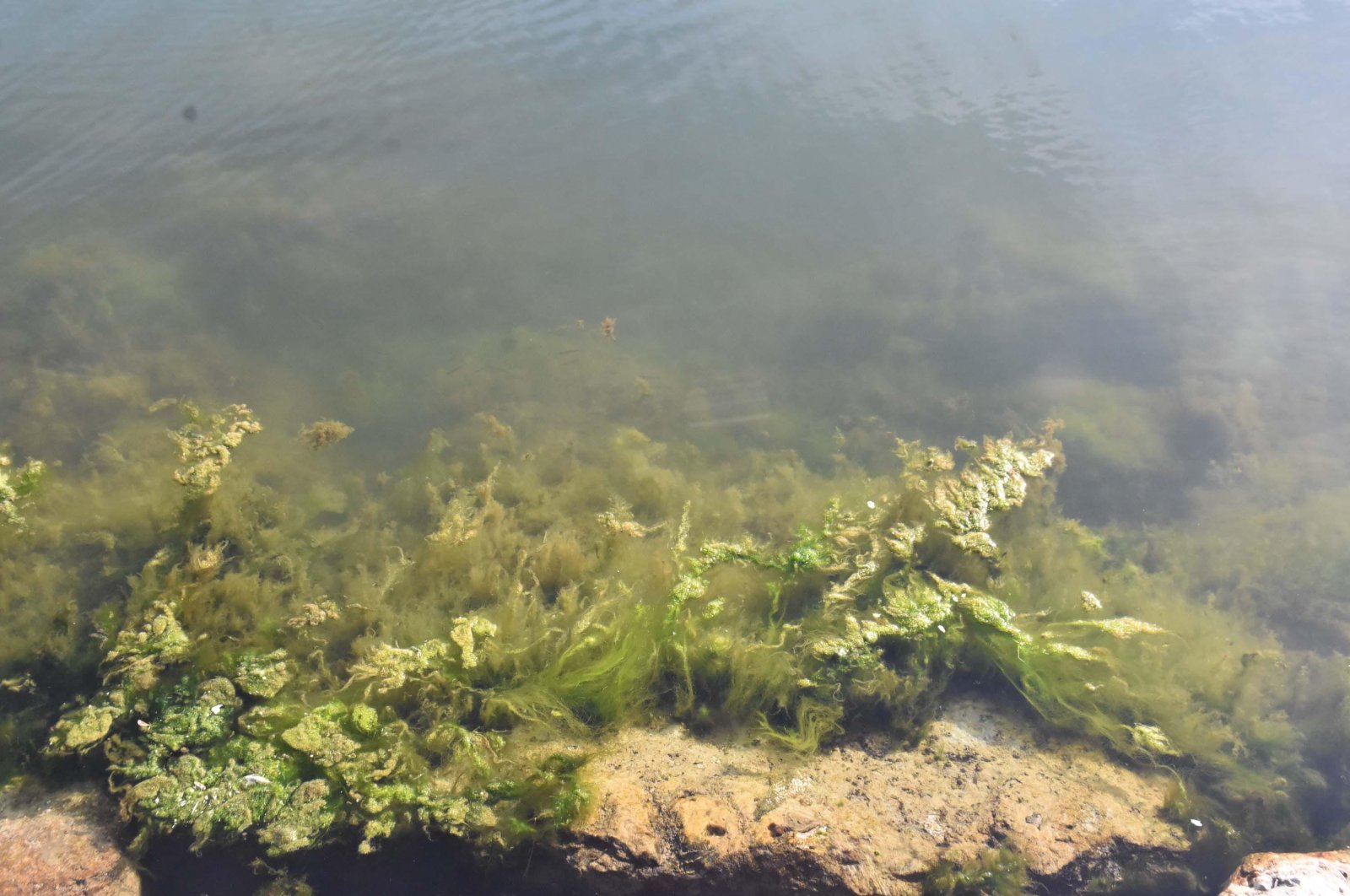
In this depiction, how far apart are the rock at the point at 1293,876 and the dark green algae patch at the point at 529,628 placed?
1.70 ft

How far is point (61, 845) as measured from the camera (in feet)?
7.75

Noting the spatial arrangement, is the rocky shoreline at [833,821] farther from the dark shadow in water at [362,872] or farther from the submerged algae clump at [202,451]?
the submerged algae clump at [202,451]

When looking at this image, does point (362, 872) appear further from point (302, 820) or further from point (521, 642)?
point (521, 642)

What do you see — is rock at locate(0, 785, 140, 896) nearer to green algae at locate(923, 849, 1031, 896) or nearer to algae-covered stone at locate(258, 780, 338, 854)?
algae-covered stone at locate(258, 780, 338, 854)

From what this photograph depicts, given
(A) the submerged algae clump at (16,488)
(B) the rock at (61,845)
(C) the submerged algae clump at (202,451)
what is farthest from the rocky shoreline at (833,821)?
(A) the submerged algae clump at (16,488)

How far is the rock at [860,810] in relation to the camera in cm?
245

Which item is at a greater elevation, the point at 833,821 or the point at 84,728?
the point at 84,728

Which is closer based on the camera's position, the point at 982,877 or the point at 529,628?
the point at 982,877

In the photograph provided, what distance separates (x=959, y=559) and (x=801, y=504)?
3.41 ft

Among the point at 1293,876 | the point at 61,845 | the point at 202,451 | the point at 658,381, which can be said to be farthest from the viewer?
the point at 658,381

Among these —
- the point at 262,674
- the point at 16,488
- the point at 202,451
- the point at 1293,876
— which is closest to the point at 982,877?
the point at 1293,876

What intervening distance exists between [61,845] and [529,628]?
68.1 inches

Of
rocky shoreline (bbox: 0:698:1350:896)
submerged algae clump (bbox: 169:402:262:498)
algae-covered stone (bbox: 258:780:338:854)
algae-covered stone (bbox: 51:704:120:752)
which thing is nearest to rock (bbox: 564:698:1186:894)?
rocky shoreline (bbox: 0:698:1350:896)

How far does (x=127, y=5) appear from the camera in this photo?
942 cm
